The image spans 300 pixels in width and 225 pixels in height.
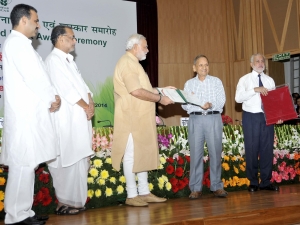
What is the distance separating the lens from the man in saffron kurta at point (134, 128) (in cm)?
445

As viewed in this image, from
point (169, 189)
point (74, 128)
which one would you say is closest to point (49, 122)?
point (74, 128)

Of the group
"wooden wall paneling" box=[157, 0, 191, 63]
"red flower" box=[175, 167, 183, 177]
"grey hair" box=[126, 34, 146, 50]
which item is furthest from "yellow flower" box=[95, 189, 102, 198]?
"wooden wall paneling" box=[157, 0, 191, 63]

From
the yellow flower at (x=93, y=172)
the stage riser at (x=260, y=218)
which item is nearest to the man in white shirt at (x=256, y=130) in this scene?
the stage riser at (x=260, y=218)

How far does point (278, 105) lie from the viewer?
534 cm

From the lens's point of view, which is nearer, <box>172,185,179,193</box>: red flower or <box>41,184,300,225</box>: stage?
<box>41,184,300,225</box>: stage

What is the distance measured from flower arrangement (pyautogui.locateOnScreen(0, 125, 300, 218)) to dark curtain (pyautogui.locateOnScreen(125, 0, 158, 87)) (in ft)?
12.9

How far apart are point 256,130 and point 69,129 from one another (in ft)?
7.57

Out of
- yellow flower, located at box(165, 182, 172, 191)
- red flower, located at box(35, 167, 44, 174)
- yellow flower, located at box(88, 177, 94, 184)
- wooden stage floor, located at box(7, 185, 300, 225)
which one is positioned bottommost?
wooden stage floor, located at box(7, 185, 300, 225)

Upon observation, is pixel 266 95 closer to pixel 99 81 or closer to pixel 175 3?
pixel 99 81

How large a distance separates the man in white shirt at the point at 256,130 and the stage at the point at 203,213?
0.60 metres

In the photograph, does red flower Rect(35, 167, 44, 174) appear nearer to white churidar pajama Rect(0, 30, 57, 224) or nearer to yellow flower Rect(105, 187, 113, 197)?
yellow flower Rect(105, 187, 113, 197)

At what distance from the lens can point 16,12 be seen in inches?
144

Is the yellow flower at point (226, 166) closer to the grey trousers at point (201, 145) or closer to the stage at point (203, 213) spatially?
the grey trousers at point (201, 145)

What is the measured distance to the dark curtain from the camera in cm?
971
